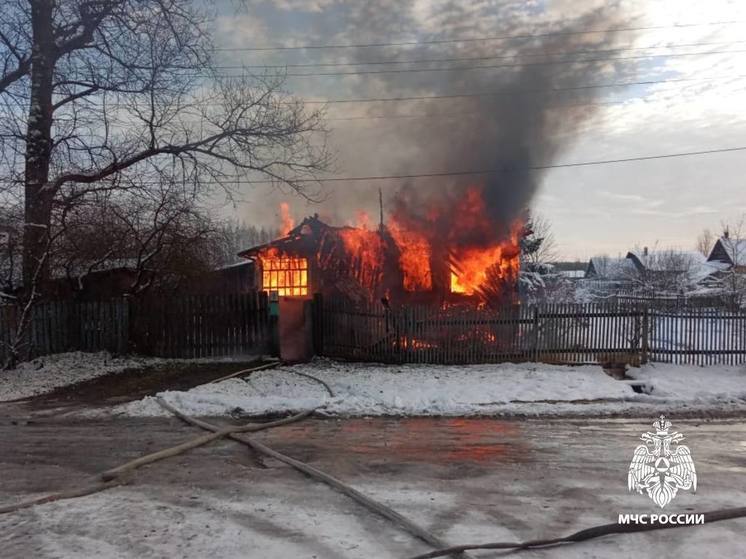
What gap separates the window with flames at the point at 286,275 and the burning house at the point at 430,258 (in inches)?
48.8

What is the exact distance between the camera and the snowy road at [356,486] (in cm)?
373

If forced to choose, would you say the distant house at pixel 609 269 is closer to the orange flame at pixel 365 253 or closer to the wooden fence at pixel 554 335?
the orange flame at pixel 365 253

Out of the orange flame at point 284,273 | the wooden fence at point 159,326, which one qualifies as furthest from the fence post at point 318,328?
the orange flame at point 284,273

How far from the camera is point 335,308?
43.1 feet

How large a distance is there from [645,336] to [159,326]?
10908 millimetres

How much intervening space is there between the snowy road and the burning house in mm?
9847

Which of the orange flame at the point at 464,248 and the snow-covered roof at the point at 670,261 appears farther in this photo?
the snow-covered roof at the point at 670,261

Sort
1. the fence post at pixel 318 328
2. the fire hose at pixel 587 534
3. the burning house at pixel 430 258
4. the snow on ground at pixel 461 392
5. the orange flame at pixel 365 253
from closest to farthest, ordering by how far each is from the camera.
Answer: the fire hose at pixel 587 534, the snow on ground at pixel 461 392, the fence post at pixel 318 328, the burning house at pixel 430 258, the orange flame at pixel 365 253

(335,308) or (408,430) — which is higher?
(335,308)

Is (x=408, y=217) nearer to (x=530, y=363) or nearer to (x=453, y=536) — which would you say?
(x=530, y=363)

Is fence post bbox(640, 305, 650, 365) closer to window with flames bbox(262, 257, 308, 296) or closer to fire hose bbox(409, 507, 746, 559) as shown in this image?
fire hose bbox(409, 507, 746, 559)

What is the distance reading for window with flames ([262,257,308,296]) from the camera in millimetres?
20344

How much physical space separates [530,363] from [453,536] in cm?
870

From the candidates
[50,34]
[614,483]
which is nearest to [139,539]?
[614,483]
